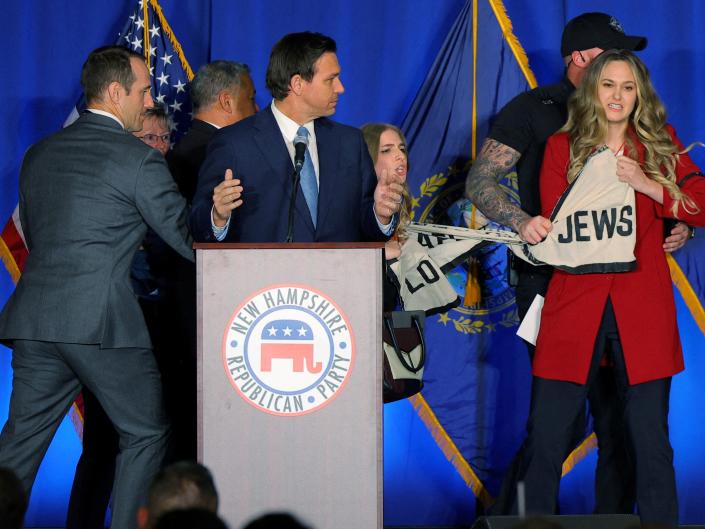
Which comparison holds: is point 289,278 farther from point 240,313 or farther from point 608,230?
point 608,230

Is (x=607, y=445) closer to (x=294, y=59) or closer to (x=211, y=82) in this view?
(x=294, y=59)

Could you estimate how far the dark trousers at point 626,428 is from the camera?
4.35 metres

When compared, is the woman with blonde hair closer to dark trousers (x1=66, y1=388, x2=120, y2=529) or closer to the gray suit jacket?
the gray suit jacket

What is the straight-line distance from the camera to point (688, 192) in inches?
174

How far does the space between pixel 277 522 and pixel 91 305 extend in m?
2.23

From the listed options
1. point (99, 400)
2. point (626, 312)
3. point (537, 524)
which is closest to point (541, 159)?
point (626, 312)

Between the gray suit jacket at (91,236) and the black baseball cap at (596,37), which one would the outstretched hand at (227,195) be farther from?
the black baseball cap at (596,37)

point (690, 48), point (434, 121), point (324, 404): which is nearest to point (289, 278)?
point (324, 404)

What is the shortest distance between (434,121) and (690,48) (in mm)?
1378

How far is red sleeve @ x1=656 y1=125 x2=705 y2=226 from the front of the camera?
4.38 m

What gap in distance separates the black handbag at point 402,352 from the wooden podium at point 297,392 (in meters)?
0.72

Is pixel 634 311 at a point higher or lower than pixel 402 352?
Result: higher

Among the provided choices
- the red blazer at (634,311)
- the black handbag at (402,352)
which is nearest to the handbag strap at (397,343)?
the black handbag at (402,352)

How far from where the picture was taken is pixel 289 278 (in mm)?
3594
